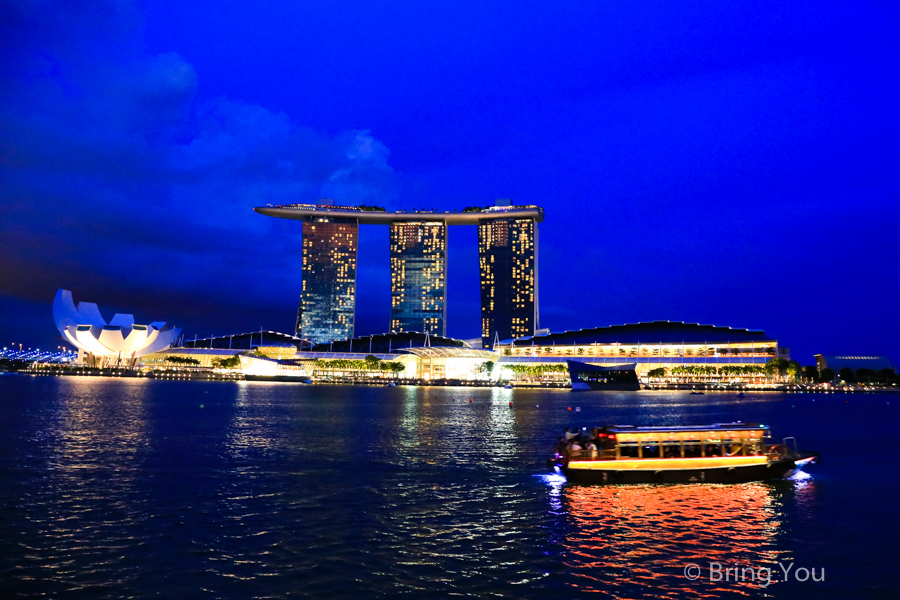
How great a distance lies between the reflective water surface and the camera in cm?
1472

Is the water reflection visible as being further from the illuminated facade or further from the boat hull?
the illuminated facade

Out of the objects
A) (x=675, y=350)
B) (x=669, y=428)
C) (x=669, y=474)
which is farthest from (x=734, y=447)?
(x=675, y=350)

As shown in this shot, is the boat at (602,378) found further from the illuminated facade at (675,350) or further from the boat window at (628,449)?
the boat window at (628,449)

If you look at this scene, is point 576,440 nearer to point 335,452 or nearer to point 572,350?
point 335,452

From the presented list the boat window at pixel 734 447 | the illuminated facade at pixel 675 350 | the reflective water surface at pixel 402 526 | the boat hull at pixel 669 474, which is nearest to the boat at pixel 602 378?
the illuminated facade at pixel 675 350

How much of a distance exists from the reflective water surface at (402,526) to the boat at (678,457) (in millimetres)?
922

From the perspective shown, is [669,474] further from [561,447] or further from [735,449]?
[561,447]

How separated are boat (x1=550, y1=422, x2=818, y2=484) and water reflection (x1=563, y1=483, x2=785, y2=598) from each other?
73cm

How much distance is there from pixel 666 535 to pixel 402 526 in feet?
27.5

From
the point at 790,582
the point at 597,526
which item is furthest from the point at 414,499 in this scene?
the point at 790,582

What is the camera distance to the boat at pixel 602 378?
158 metres

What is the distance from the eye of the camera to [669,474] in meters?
28.0

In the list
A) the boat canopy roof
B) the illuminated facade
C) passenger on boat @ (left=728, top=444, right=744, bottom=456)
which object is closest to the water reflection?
passenger on boat @ (left=728, top=444, right=744, bottom=456)

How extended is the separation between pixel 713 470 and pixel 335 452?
2006 cm
